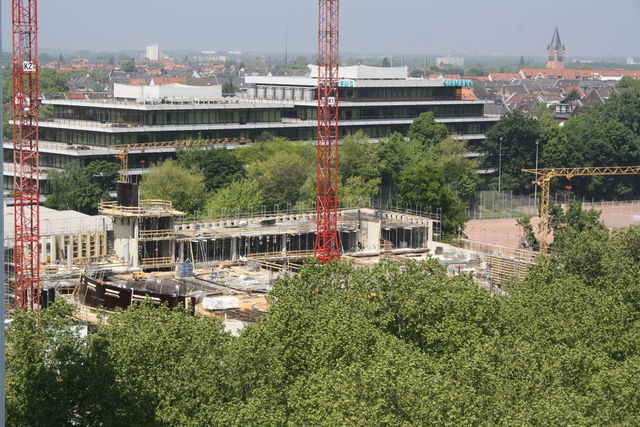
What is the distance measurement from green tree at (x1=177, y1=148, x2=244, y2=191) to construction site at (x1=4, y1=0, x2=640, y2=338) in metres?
9.56

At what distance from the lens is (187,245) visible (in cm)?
6475

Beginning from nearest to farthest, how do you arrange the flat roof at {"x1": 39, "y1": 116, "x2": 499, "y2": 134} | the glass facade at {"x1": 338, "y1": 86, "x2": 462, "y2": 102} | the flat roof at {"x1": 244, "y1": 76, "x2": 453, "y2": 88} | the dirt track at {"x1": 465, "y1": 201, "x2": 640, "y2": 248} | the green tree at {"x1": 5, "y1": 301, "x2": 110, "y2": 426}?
the green tree at {"x1": 5, "y1": 301, "x2": 110, "y2": 426}
the dirt track at {"x1": 465, "y1": 201, "x2": 640, "y2": 248}
the flat roof at {"x1": 39, "y1": 116, "x2": 499, "y2": 134}
the glass facade at {"x1": 338, "y1": 86, "x2": 462, "y2": 102}
the flat roof at {"x1": 244, "y1": 76, "x2": 453, "y2": 88}

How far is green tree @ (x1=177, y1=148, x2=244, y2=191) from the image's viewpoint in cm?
8631

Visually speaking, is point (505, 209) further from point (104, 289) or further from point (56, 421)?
point (56, 421)

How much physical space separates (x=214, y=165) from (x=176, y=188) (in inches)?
344

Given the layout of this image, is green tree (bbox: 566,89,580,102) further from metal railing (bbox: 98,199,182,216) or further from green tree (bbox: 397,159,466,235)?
metal railing (bbox: 98,199,182,216)

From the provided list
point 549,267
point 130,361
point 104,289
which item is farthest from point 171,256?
point 130,361

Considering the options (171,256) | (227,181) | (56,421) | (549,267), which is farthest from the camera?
(227,181)

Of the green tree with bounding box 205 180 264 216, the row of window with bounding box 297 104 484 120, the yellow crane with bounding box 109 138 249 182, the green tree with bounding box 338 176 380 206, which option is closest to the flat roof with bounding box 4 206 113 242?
the green tree with bounding box 205 180 264 216

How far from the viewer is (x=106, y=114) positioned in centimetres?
9619

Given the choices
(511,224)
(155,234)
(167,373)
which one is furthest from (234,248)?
(167,373)

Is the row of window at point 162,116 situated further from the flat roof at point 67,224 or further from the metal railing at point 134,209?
the metal railing at point 134,209

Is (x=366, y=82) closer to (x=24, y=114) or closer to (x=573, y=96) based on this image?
(x=24, y=114)

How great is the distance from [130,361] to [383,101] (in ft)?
251
